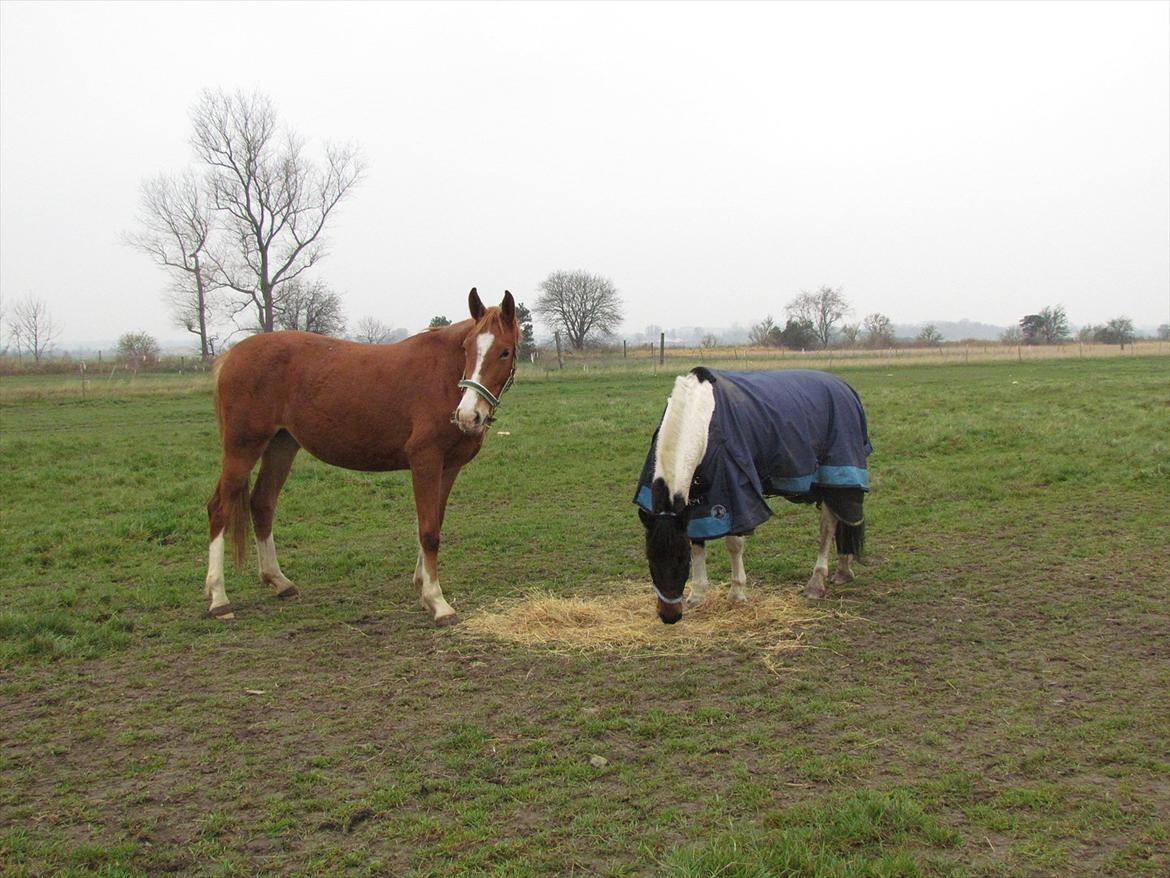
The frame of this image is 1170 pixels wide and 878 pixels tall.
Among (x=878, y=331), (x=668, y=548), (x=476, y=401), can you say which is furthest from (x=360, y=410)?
(x=878, y=331)

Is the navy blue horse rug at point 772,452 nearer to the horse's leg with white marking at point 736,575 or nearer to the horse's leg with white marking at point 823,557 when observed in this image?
the horse's leg with white marking at point 823,557

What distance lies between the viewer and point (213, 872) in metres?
2.95

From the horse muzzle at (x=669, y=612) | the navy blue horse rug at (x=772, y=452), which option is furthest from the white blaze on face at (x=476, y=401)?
the horse muzzle at (x=669, y=612)

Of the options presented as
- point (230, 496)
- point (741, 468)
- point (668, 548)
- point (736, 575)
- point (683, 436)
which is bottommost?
point (736, 575)

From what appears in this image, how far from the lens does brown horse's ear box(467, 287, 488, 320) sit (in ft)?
19.4

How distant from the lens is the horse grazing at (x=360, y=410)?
604 cm

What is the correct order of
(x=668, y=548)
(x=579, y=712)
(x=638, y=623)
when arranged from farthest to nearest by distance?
(x=638, y=623) → (x=668, y=548) → (x=579, y=712)

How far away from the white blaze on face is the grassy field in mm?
1441

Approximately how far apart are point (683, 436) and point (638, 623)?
1339 mm

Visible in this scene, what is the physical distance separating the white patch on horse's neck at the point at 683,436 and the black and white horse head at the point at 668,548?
69 mm

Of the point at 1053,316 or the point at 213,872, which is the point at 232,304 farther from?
the point at 1053,316

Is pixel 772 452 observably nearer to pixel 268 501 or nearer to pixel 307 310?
pixel 268 501

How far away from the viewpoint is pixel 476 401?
5.59 metres

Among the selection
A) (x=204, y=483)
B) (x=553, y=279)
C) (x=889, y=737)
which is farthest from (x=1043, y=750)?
(x=553, y=279)
